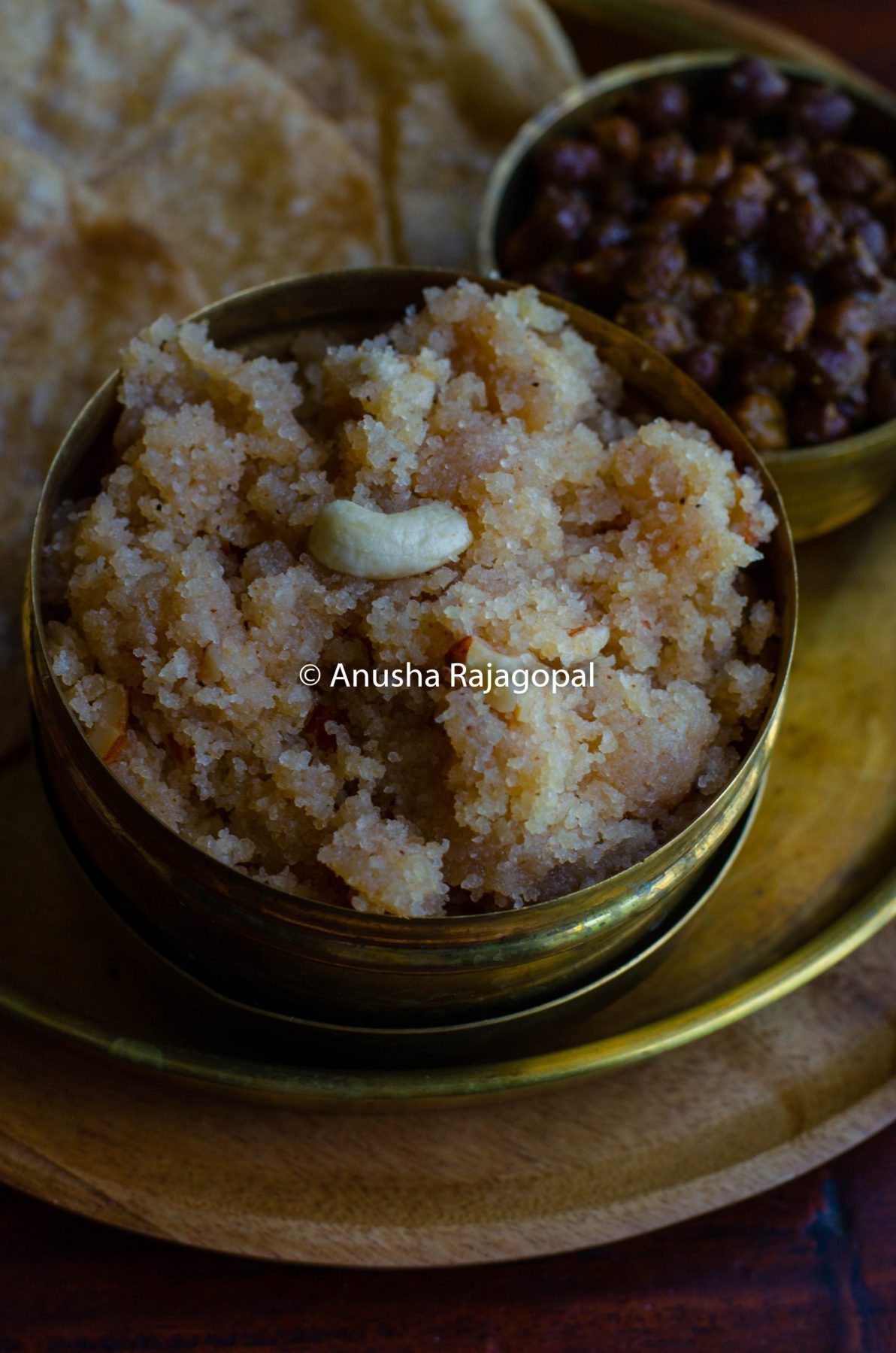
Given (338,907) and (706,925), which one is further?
(706,925)

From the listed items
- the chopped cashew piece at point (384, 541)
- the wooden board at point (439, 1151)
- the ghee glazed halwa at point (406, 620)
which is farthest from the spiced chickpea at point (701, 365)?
the wooden board at point (439, 1151)

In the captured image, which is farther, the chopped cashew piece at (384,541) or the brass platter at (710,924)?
the brass platter at (710,924)

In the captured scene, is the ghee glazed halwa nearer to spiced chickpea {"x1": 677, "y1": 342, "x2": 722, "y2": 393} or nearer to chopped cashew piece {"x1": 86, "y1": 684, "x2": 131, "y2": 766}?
chopped cashew piece {"x1": 86, "y1": 684, "x2": 131, "y2": 766}

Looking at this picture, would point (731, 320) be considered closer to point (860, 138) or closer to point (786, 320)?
point (786, 320)

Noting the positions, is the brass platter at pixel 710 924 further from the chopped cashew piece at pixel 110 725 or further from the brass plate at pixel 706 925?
the chopped cashew piece at pixel 110 725

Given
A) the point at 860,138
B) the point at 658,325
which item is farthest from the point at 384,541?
the point at 860,138

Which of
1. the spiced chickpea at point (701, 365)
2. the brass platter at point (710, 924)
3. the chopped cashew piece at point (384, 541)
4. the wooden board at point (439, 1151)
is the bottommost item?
the wooden board at point (439, 1151)

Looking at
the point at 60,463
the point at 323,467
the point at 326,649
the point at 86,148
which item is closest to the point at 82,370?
the point at 86,148
